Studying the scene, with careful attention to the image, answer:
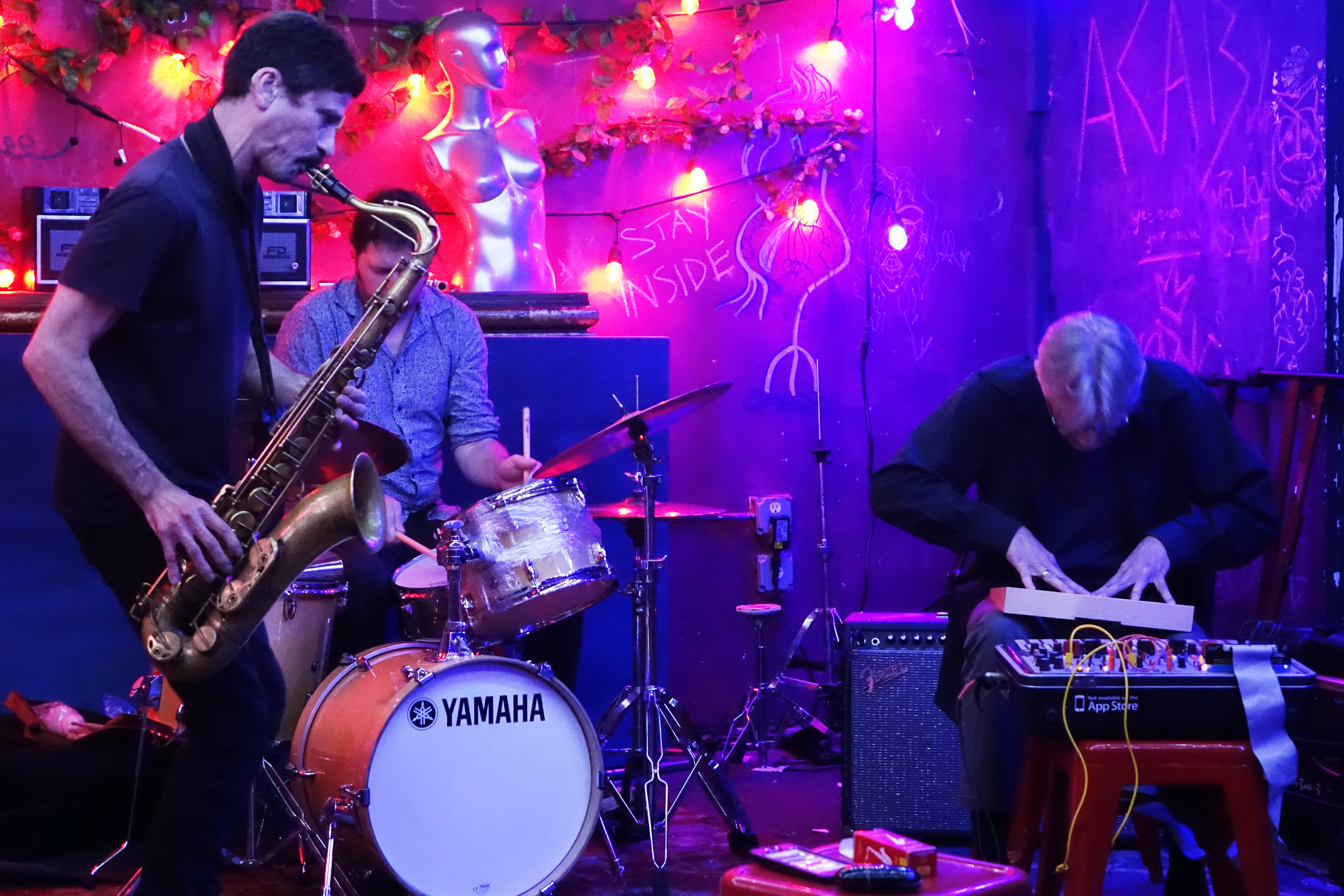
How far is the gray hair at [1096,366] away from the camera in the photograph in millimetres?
3016

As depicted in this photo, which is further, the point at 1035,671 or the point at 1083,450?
the point at 1083,450

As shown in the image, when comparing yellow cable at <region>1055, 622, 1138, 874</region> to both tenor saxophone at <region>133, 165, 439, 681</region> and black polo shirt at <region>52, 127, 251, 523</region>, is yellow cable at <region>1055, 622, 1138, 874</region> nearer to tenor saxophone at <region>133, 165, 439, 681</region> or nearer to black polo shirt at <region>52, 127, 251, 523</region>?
tenor saxophone at <region>133, 165, 439, 681</region>

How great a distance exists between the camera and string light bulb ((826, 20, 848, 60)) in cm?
558

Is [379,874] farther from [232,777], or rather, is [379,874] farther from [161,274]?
[161,274]

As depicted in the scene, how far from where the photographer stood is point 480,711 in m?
3.28

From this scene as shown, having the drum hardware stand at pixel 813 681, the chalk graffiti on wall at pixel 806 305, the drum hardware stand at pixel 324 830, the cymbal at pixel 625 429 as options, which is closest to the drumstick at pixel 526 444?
the cymbal at pixel 625 429

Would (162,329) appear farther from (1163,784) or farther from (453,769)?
(1163,784)

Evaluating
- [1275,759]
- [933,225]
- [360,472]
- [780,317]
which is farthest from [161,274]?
[933,225]

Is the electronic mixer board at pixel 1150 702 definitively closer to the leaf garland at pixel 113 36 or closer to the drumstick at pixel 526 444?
the drumstick at pixel 526 444

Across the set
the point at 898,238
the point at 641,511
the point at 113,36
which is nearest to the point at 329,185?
the point at 641,511

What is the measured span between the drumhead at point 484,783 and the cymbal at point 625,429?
0.58m

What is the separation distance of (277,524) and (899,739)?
216cm

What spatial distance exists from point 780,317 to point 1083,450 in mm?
2497

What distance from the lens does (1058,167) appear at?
544 centimetres
